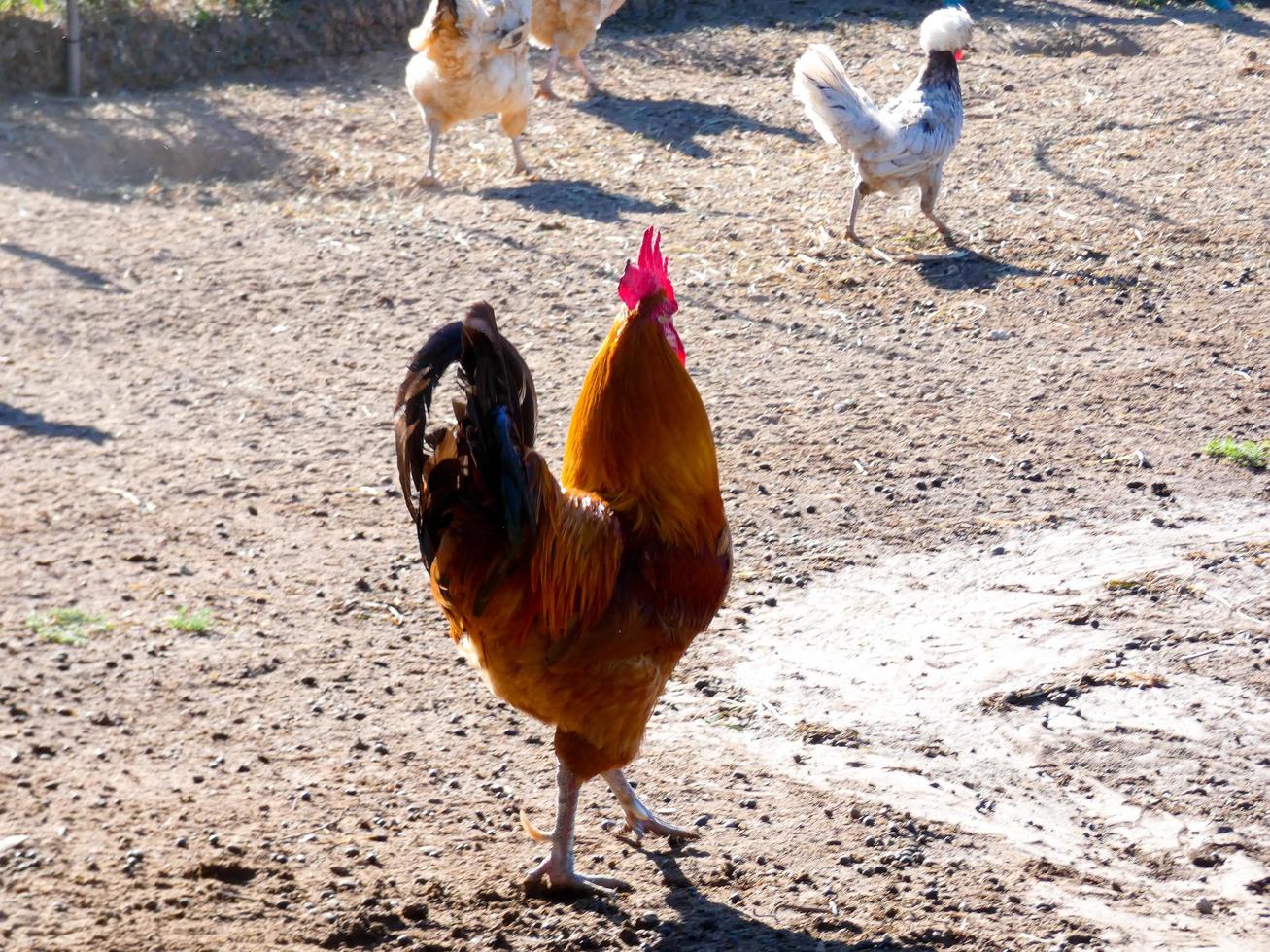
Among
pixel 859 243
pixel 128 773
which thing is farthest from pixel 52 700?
pixel 859 243

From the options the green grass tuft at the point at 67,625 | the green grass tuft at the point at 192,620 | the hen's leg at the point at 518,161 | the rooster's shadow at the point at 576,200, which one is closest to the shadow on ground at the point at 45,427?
the green grass tuft at the point at 67,625

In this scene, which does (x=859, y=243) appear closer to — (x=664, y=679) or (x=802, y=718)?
(x=802, y=718)

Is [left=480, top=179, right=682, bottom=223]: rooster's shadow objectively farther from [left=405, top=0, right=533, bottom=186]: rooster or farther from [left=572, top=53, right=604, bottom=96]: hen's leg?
[left=572, top=53, right=604, bottom=96]: hen's leg

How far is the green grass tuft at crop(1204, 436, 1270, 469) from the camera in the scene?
5.88 metres

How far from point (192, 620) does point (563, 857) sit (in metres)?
1.91

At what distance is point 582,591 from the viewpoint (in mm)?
3291

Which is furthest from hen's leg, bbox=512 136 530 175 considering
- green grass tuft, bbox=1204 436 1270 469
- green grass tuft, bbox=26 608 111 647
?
green grass tuft, bbox=26 608 111 647

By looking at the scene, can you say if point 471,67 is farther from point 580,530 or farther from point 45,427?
point 580,530

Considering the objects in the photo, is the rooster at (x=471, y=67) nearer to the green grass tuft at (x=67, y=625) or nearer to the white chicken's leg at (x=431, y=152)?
the white chicken's leg at (x=431, y=152)

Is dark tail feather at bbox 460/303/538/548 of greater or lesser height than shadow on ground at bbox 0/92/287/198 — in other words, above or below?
below

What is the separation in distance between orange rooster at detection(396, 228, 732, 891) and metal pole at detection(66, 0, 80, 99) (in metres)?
9.18

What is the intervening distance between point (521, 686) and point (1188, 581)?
2.85m

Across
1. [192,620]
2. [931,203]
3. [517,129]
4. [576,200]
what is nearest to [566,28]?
[517,129]

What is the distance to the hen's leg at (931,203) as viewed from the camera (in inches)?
333
